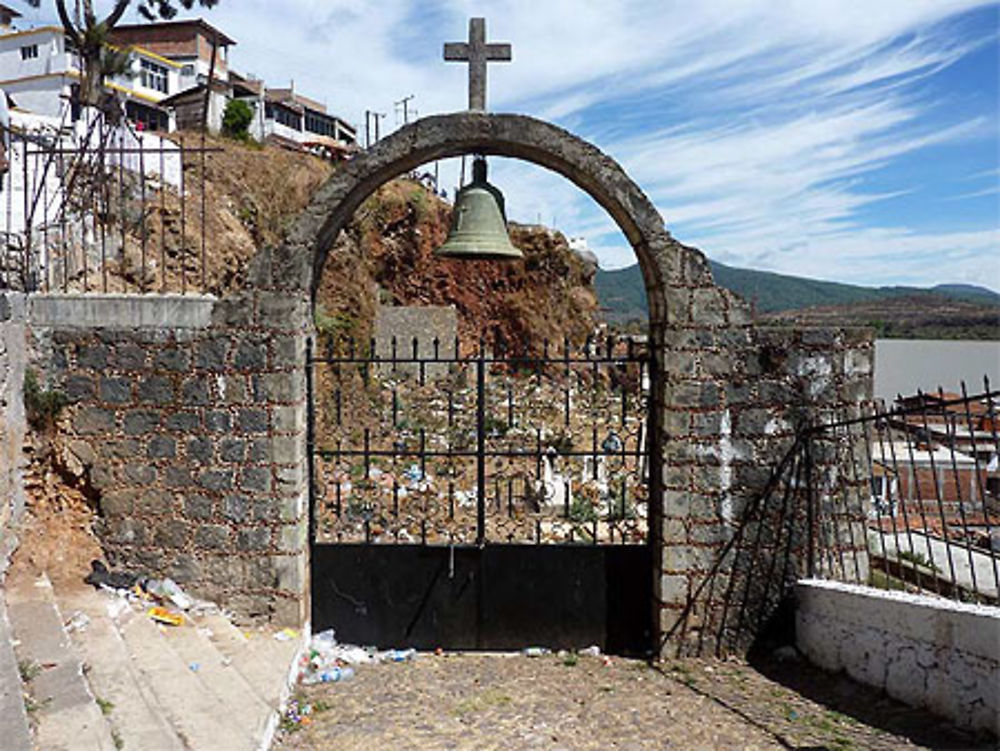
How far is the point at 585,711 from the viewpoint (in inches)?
199

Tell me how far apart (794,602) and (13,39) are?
45455 mm

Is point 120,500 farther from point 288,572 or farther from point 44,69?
point 44,69

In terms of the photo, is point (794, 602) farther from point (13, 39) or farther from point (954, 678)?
point (13, 39)

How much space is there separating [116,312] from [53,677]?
2457 mm

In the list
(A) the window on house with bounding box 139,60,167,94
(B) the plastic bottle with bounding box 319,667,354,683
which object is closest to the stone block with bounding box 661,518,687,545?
(B) the plastic bottle with bounding box 319,667,354,683

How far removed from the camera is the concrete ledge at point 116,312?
546 cm

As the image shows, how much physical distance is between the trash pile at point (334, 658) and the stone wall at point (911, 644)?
296cm

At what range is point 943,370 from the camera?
37.1m

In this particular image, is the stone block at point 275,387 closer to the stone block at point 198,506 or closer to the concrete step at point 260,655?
the stone block at point 198,506

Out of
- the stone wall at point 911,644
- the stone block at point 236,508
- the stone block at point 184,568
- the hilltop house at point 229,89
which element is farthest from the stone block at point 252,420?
the hilltop house at point 229,89

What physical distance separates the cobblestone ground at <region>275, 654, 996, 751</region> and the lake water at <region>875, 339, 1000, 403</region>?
2792cm

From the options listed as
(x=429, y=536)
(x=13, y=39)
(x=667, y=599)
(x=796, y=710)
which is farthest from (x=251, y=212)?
(x=13, y=39)

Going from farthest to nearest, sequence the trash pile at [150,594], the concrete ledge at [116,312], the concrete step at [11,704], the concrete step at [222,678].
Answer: the concrete ledge at [116,312], the trash pile at [150,594], the concrete step at [222,678], the concrete step at [11,704]

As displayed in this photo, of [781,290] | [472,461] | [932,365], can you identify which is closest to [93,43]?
[472,461]
